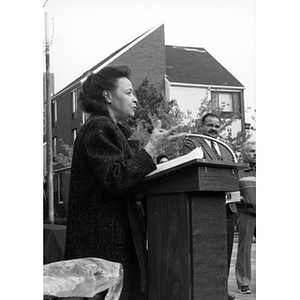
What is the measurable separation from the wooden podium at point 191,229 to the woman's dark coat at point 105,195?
8 centimetres

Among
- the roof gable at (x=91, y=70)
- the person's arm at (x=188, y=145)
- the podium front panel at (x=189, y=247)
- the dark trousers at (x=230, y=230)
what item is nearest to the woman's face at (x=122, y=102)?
the roof gable at (x=91, y=70)

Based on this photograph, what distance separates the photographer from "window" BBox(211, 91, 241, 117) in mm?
2111

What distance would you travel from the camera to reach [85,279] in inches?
64.3

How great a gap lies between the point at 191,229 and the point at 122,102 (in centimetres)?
57

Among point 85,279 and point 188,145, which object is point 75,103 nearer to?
point 188,145

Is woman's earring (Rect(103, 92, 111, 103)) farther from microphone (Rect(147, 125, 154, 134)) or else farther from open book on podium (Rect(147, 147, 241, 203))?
open book on podium (Rect(147, 147, 241, 203))

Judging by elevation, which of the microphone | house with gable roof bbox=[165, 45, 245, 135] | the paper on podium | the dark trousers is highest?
house with gable roof bbox=[165, 45, 245, 135]

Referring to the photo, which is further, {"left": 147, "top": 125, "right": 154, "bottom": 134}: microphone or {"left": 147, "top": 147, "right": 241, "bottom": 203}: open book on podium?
{"left": 147, "top": 125, "right": 154, "bottom": 134}: microphone

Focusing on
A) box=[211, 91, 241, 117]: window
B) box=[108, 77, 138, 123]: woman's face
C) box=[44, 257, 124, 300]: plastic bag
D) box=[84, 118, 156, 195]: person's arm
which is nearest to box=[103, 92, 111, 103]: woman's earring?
box=[108, 77, 138, 123]: woman's face

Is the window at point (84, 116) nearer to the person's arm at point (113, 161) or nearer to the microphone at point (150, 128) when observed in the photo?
the person's arm at point (113, 161)

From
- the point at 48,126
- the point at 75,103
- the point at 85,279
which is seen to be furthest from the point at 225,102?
the point at 85,279

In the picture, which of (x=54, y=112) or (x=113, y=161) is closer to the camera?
(x=113, y=161)
